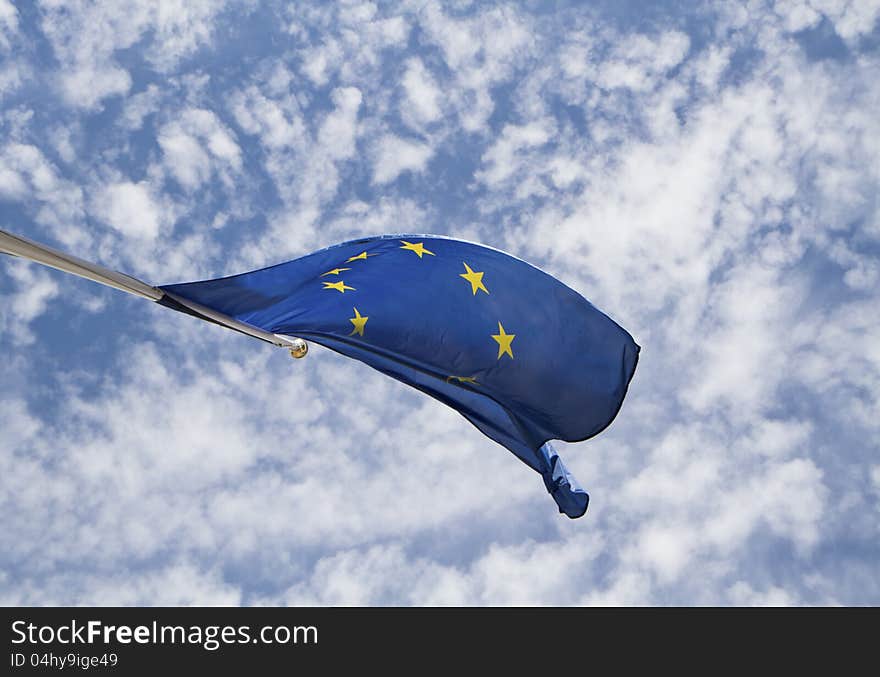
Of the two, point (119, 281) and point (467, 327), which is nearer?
point (119, 281)

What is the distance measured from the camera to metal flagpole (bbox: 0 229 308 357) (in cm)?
1178

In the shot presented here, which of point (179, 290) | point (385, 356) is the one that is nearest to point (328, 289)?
point (385, 356)

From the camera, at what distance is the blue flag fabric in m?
13.8

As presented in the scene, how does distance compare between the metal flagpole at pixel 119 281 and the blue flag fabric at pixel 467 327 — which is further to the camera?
the blue flag fabric at pixel 467 327

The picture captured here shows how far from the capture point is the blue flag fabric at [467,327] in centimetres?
1382

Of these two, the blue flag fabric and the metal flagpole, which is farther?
the blue flag fabric

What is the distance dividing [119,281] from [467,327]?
17.6 ft

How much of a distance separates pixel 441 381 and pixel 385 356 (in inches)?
60.5

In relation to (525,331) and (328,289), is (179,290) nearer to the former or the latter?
(328,289)

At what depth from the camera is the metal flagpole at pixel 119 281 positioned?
11781 mm

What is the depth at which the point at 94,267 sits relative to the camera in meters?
12.5

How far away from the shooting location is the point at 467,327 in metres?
14.5

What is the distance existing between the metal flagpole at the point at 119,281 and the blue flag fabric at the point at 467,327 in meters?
0.16

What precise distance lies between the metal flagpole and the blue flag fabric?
0.16 m
